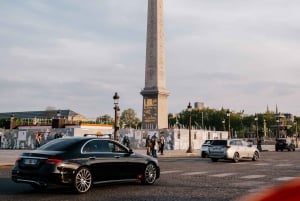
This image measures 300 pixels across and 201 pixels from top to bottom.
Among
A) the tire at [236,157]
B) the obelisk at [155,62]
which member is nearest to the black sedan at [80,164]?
the tire at [236,157]

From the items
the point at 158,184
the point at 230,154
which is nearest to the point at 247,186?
the point at 158,184

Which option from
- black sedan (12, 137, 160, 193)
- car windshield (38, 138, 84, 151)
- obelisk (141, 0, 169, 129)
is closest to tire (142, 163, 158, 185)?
black sedan (12, 137, 160, 193)

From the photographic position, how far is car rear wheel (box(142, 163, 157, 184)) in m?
12.5

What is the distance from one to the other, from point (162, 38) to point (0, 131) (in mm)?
25439

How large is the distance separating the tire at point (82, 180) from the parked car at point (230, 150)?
16095 mm

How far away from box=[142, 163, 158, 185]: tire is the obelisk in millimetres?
33657


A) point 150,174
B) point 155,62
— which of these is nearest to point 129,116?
point 155,62

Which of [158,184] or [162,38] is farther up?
[162,38]

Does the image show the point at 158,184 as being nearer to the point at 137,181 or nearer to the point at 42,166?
the point at 137,181

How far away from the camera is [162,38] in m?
46.2

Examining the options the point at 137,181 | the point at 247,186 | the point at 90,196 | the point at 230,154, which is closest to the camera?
the point at 90,196

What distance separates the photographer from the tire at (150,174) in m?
12.5

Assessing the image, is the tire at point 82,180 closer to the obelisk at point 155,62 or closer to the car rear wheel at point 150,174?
the car rear wheel at point 150,174

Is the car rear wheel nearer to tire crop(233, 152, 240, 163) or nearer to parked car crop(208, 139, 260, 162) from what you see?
parked car crop(208, 139, 260, 162)
